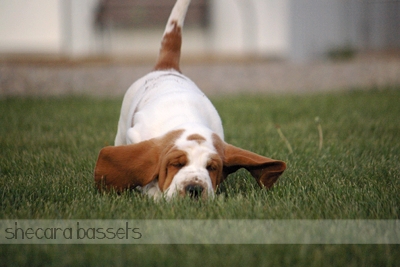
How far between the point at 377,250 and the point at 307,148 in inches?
83.2

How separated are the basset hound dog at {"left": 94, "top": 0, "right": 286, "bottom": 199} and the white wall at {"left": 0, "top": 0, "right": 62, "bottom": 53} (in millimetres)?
7937

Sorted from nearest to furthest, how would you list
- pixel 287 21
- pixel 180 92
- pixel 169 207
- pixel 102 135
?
pixel 169 207
pixel 180 92
pixel 102 135
pixel 287 21

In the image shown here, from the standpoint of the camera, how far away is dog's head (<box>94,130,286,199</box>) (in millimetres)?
2432

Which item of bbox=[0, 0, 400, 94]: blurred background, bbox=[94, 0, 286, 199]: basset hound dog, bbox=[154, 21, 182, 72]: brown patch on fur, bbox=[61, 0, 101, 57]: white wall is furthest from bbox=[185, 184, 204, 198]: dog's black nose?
bbox=[61, 0, 101, 57]: white wall

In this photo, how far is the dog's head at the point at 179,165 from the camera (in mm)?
2432

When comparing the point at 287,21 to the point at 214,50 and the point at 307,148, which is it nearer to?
the point at 214,50

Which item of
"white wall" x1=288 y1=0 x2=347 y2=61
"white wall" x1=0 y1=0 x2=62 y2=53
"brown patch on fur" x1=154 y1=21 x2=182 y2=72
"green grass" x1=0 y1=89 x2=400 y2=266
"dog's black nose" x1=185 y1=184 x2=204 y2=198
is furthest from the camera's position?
"white wall" x1=288 y1=0 x2=347 y2=61

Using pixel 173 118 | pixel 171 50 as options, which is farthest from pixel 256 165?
pixel 171 50

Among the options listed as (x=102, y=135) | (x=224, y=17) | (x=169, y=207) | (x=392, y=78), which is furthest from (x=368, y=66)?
(x=169, y=207)

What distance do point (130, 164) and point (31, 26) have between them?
348 inches

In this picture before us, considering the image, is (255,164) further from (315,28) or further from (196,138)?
(315,28)

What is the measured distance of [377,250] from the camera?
192 cm

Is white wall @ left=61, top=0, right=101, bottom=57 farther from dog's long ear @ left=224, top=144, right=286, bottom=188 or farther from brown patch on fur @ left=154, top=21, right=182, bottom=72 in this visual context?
dog's long ear @ left=224, top=144, right=286, bottom=188

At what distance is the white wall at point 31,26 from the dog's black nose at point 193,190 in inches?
346
